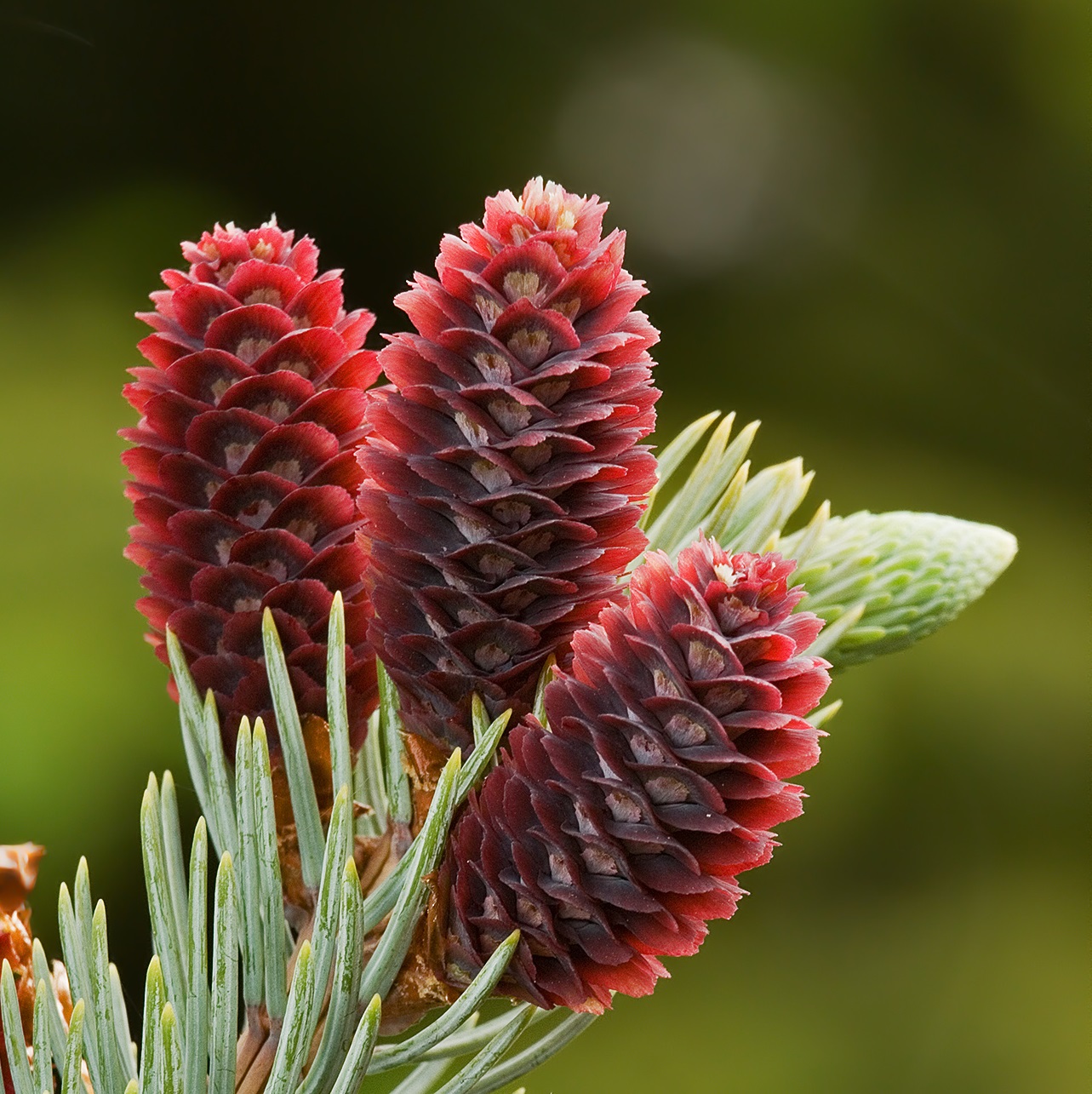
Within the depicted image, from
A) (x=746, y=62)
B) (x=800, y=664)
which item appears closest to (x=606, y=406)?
(x=800, y=664)

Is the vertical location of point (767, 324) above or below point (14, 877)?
above

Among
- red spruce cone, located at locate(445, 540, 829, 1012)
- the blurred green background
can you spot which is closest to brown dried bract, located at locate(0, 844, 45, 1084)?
red spruce cone, located at locate(445, 540, 829, 1012)

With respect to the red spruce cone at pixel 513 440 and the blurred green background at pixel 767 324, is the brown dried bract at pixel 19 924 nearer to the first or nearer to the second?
the red spruce cone at pixel 513 440

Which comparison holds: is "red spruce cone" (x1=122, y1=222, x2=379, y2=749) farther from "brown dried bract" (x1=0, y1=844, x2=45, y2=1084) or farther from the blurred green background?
the blurred green background

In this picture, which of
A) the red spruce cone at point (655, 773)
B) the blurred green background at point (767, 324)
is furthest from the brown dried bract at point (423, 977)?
the blurred green background at point (767, 324)

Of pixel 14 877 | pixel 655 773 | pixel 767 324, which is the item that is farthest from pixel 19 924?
pixel 767 324

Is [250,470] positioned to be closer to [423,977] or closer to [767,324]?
[423,977]

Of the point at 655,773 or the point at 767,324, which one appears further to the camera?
the point at 767,324
